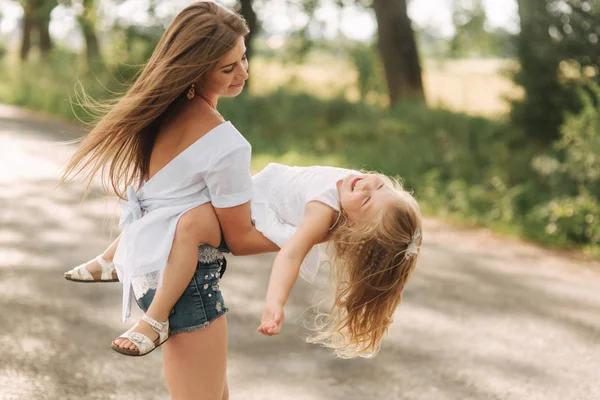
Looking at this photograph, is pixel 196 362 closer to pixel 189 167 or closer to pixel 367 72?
pixel 189 167

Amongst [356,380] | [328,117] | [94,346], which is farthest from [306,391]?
[328,117]

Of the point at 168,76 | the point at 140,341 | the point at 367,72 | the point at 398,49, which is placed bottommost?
the point at 367,72

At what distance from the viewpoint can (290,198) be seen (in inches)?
101

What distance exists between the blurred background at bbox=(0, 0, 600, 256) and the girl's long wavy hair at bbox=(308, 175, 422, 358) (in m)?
1.02

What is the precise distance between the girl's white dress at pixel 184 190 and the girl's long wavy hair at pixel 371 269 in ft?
1.22

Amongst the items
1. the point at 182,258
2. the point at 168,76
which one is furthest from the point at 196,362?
the point at 168,76

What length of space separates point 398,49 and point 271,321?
12.8 meters

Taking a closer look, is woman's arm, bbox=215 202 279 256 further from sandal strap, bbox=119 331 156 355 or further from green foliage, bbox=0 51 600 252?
green foliage, bbox=0 51 600 252

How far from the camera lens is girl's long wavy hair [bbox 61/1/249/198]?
239 centimetres

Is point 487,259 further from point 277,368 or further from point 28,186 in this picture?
point 28,186

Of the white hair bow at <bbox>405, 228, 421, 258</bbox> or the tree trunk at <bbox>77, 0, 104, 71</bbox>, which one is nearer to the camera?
the white hair bow at <bbox>405, 228, 421, 258</bbox>

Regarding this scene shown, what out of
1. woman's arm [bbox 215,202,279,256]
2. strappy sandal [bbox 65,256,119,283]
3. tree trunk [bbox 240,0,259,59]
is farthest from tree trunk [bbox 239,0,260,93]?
woman's arm [bbox 215,202,279,256]

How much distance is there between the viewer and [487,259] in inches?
278

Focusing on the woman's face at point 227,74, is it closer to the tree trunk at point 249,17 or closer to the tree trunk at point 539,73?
the tree trunk at point 539,73
